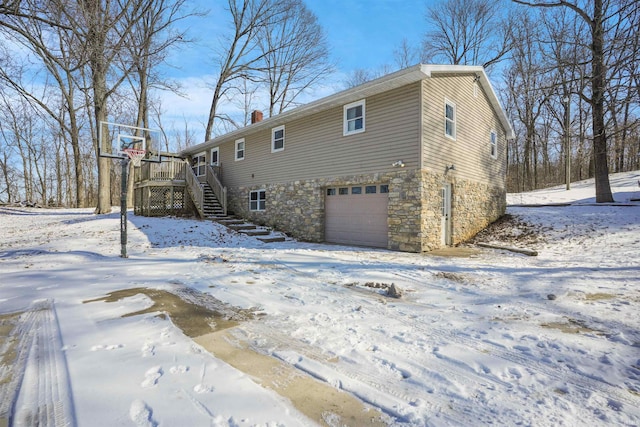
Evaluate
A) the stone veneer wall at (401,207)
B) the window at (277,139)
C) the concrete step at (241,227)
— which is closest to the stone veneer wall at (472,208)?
the stone veneer wall at (401,207)

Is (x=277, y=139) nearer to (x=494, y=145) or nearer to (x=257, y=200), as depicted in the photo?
(x=257, y=200)

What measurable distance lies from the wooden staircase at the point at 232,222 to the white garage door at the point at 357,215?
6.80 feet

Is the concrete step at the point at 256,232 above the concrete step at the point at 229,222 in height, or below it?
below

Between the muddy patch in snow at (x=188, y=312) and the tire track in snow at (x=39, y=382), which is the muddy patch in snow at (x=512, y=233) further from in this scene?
the tire track in snow at (x=39, y=382)

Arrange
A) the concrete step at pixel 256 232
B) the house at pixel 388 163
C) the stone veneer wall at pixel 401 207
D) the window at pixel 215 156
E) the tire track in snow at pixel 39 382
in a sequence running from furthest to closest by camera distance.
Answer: the window at pixel 215 156, the concrete step at pixel 256 232, the house at pixel 388 163, the stone veneer wall at pixel 401 207, the tire track in snow at pixel 39 382

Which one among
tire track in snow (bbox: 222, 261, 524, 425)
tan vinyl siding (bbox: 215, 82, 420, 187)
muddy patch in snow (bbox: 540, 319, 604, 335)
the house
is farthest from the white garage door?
tire track in snow (bbox: 222, 261, 524, 425)

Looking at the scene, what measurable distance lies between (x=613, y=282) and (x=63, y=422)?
735 centimetres

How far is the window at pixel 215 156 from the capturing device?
16688mm

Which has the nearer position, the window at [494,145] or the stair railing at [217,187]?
the window at [494,145]

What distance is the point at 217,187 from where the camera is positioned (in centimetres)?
1523

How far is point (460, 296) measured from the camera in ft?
15.4

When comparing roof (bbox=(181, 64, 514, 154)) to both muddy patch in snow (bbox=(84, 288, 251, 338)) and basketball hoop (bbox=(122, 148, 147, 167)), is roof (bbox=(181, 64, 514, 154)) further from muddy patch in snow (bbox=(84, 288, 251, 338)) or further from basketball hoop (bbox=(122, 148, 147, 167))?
muddy patch in snow (bbox=(84, 288, 251, 338))

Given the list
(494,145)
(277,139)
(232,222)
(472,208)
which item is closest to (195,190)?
(232,222)

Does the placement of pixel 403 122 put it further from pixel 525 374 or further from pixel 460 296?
pixel 525 374
